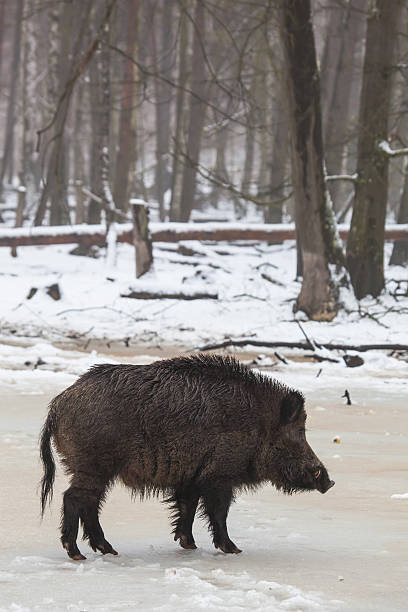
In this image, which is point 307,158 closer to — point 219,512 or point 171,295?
point 171,295

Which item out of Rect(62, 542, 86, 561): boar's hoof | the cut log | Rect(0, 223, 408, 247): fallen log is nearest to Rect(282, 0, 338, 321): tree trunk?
the cut log

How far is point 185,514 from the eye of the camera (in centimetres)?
444

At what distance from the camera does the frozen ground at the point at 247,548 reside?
11.2 feet

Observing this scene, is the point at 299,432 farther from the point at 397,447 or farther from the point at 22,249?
the point at 22,249

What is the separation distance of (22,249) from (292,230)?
7979 millimetres

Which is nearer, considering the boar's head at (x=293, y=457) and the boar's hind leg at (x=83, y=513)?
the boar's hind leg at (x=83, y=513)

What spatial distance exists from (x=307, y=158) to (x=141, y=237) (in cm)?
417

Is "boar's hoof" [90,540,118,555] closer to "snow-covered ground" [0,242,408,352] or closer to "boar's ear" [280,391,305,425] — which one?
"boar's ear" [280,391,305,425]

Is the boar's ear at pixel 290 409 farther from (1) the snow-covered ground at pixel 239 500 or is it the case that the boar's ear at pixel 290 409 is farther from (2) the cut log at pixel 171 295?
(2) the cut log at pixel 171 295

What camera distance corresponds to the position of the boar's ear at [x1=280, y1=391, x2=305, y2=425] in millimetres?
4504

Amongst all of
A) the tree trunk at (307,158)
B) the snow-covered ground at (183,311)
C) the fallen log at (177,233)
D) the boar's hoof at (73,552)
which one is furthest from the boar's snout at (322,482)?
the fallen log at (177,233)

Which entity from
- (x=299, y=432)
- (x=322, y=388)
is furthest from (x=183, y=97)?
(x=299, y=432)

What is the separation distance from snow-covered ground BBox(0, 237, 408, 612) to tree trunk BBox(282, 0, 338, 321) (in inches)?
16.2

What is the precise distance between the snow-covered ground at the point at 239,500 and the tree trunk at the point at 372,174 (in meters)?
0.47
